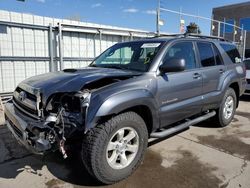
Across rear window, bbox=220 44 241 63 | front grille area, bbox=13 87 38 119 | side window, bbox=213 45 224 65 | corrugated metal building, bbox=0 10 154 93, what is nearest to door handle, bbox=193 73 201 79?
side window, bbox=213 45 224 65

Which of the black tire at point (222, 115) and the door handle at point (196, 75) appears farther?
the black tire at point (222, 115)

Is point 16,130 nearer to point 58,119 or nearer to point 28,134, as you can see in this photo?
point 28,134

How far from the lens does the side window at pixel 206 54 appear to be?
451 centimetres

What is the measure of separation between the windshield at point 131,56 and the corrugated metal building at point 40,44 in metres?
3.44

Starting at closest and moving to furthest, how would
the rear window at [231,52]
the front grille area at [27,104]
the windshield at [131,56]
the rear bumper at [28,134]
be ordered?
the rear bumper at [28,134] → the front grille area at [27,104] → the windshield at [131,56] → the rear window at [231,52]

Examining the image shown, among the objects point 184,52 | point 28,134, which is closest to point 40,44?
point 184,52

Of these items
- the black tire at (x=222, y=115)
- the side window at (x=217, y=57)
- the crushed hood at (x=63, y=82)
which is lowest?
the black tire at (x=222, y=115)

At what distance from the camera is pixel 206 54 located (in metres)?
4.68

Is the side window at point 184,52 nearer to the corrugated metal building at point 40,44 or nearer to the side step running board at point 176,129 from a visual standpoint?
the side step running board at point 176,129

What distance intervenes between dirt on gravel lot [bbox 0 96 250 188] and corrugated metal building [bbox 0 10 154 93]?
2899 millimetres

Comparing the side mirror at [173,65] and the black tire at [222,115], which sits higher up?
the side mirror at [173,65]

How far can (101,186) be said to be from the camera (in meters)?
3.00

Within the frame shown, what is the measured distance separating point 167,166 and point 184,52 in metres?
1.92

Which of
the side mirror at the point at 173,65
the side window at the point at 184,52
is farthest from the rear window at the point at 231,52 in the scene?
the side mirror at the point at 173,65
